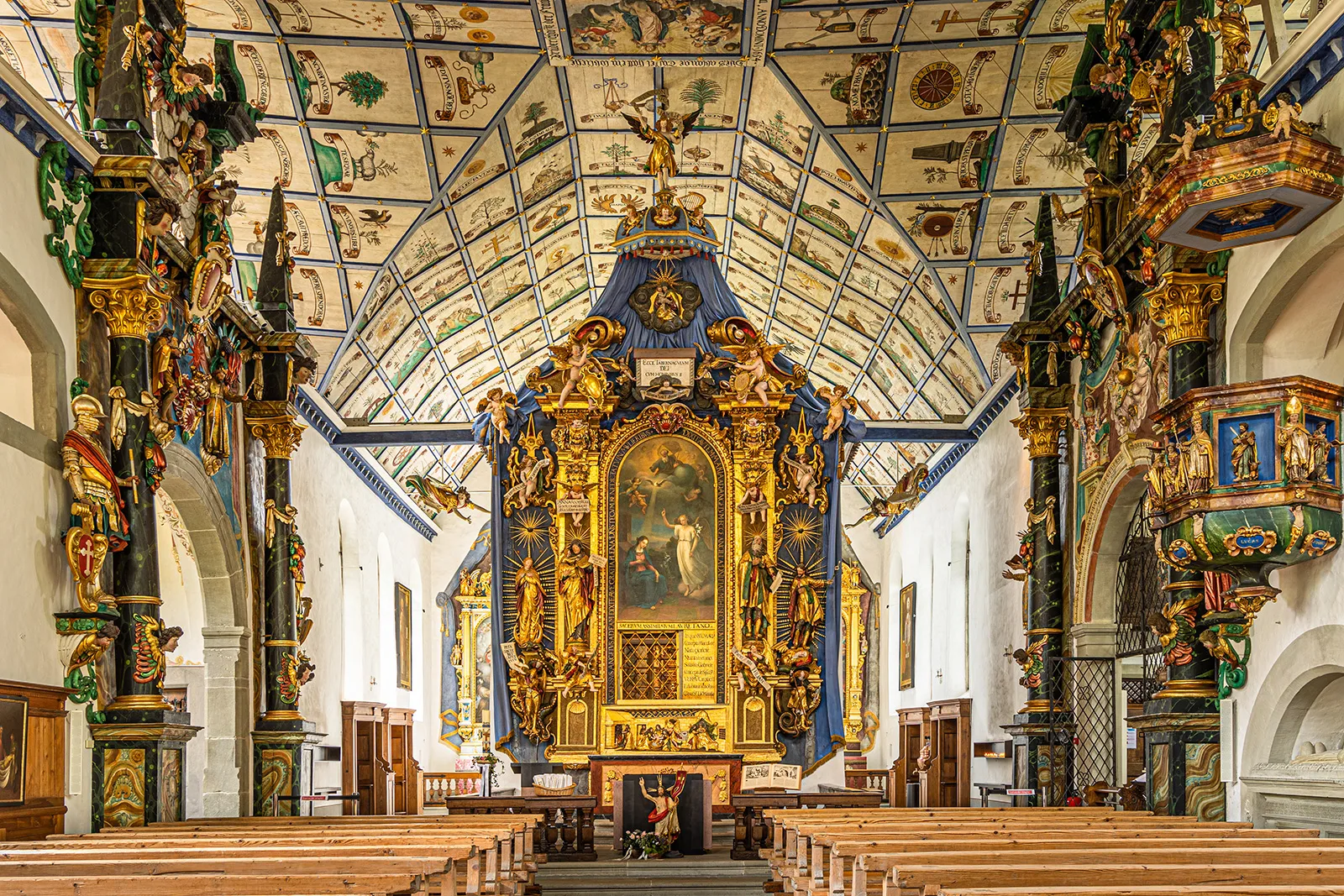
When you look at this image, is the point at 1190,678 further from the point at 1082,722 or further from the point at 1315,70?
the point at 1082,722

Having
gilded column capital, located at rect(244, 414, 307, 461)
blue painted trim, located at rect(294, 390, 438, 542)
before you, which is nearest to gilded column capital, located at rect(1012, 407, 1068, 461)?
gilded column capital, located at rect(244, 414, 307, 461)

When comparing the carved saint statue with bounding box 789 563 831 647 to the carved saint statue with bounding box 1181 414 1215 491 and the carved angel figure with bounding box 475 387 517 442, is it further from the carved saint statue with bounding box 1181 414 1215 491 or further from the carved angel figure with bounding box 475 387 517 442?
the carved saint statue with bounding box 1181 414 1215 491

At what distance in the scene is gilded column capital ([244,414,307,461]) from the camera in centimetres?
1656

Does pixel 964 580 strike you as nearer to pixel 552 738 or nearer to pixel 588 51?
pixel 552 738

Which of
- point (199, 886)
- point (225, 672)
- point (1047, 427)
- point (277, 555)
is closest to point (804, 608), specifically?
point (1047, 427)

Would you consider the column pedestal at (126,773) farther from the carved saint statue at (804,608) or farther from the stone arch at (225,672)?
the carved saint statue at (804,608)

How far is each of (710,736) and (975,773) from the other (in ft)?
16.0

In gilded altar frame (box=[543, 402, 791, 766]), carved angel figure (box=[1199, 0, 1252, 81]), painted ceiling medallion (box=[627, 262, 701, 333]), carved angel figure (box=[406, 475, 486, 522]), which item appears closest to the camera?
carved angel figure (box=[1199, 0, 1252, 81])

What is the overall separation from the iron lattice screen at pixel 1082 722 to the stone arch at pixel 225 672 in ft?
28.4

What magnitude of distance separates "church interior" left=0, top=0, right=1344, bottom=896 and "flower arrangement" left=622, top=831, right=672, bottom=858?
0.14 ft

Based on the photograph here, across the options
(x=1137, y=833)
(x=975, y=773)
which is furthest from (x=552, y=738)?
(x=1137, y=833)

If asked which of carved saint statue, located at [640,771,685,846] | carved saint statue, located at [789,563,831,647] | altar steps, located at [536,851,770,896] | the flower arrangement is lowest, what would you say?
altar steps, located at [536,851,770,896]

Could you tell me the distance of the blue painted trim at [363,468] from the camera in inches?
782

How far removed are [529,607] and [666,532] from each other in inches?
80.9
